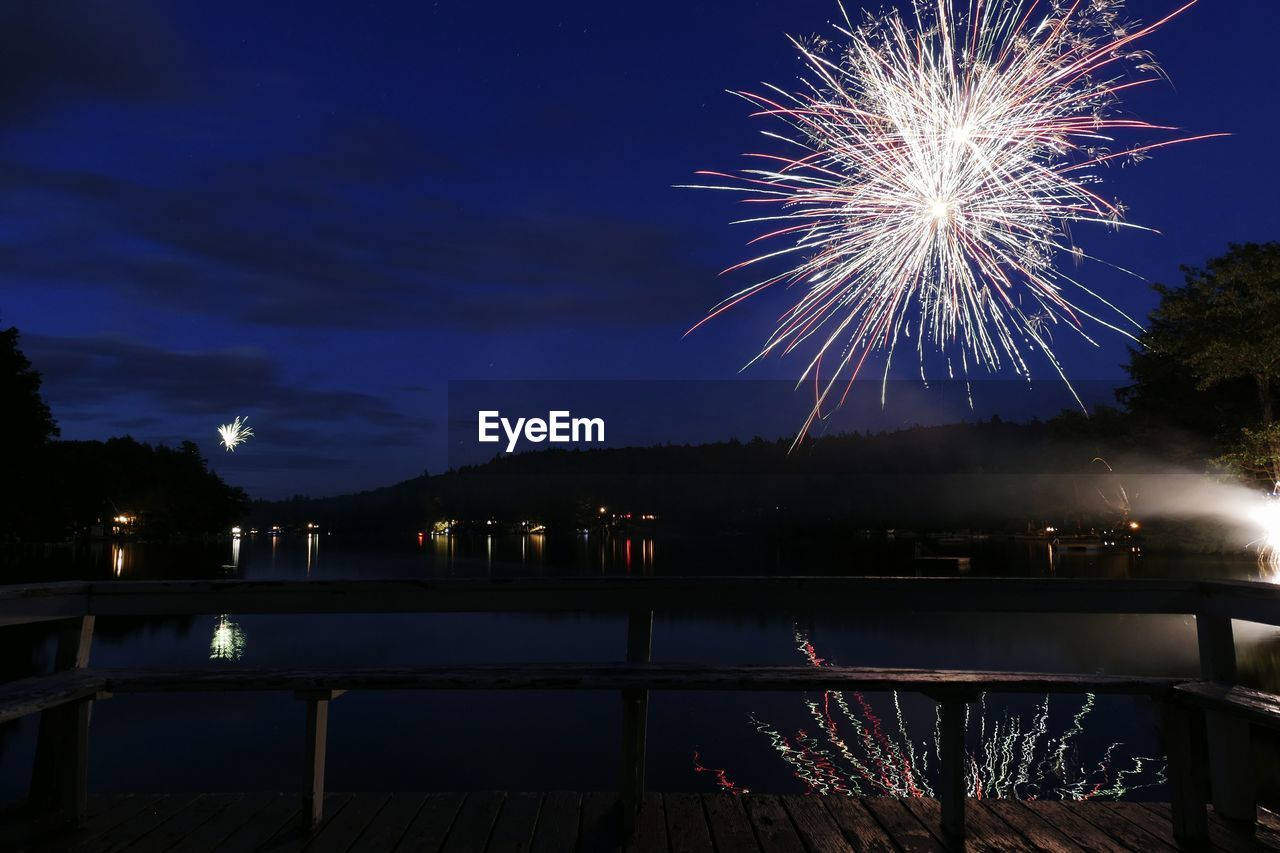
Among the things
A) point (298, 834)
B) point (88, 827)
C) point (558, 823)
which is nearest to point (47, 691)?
point (88, 827)

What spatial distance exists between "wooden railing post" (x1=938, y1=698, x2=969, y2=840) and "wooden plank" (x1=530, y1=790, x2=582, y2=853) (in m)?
1.50

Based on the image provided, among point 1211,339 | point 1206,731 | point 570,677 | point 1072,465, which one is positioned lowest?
point 1206,731

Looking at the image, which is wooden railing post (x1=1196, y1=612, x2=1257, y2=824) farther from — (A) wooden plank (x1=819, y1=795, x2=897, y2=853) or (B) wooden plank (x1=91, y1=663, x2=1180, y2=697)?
(A) wooden plank (x1=819, y1=795, x2=897, y2=853)

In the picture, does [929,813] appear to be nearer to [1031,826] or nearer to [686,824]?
[1031,826]

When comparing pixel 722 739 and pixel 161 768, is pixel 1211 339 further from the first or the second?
pixel 161 768

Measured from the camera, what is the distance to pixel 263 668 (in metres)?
3.63

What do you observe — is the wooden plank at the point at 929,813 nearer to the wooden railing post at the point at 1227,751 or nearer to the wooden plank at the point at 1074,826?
the wooden plank at the point at 1074,826

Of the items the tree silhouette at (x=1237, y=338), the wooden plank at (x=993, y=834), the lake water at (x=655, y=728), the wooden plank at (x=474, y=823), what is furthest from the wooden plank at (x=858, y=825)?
the tree silhouette at (x=1237, y=338)

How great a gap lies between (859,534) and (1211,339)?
146 meters

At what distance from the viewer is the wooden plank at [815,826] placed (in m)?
3.36

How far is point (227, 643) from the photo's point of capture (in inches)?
1282

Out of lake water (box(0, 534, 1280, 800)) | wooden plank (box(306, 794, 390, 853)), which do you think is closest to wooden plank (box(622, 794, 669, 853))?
wooden plank (box(306, 794, 390, 853))

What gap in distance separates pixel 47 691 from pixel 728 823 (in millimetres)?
2707

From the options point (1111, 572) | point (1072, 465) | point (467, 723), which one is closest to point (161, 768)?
point (467, 723)
